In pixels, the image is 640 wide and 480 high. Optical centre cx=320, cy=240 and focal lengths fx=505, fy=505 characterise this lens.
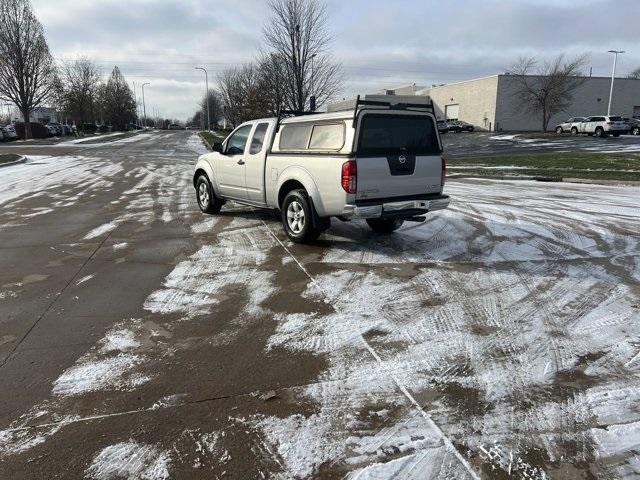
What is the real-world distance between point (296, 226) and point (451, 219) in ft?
11.3

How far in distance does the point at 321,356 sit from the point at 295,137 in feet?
15.1

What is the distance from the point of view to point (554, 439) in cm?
306

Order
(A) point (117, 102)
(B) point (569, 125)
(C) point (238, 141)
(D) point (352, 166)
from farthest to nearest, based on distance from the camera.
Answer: (A) point (117, 102)
(B) point (569, 125)
(C) point (238, 141)
(D) point (352, 166)

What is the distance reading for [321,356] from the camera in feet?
13.6

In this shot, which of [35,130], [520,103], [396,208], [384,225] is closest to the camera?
[396,208]

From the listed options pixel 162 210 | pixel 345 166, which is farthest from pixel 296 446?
pixel 162 210

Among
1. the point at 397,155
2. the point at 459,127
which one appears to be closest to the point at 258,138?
the point at 397,155

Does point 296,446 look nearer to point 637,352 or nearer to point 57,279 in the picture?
point 637,352

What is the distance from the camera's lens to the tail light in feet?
22.1

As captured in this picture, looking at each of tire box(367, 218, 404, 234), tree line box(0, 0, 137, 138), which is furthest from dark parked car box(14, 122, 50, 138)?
tire box(367, 218, 404, 234)

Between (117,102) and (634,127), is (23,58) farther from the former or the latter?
(634,127)

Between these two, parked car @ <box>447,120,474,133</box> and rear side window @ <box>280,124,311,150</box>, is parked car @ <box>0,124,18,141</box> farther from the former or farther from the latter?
rear side window @ <box>280,124,311,150</box>

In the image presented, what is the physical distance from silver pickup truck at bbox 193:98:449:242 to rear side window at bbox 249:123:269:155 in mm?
25

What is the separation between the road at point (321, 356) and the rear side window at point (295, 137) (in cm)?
151
